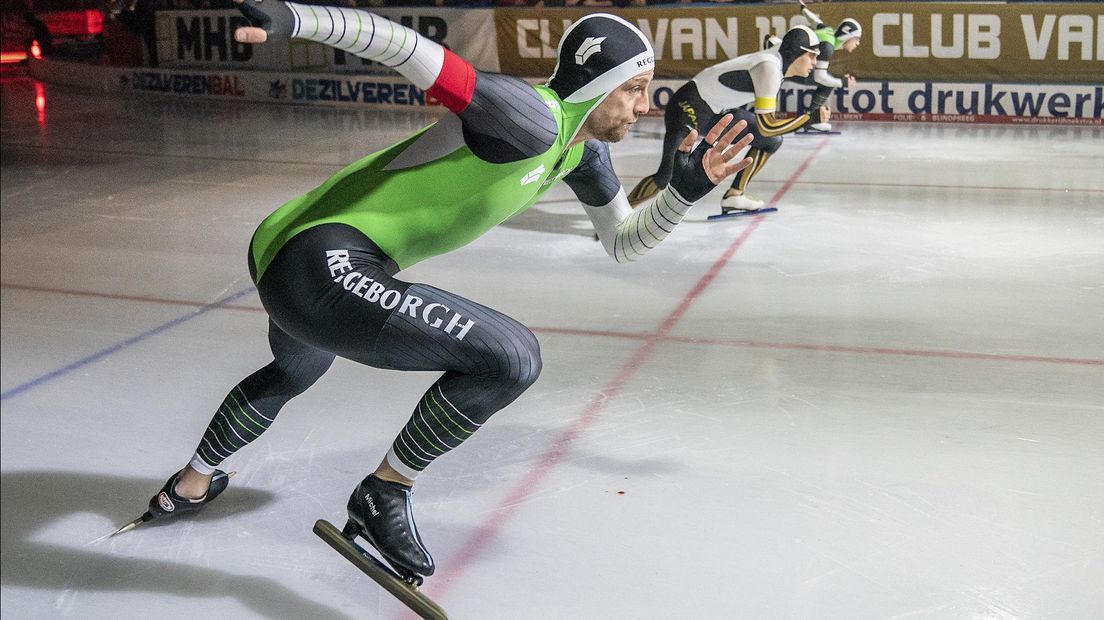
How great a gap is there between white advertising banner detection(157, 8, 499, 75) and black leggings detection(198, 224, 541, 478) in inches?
504

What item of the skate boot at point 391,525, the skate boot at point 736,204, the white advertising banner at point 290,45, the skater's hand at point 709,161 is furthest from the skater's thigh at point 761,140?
the white advertising banner at point 290,45

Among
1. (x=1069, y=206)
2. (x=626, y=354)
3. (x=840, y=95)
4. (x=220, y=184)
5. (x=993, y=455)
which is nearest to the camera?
(x=993, y=455)

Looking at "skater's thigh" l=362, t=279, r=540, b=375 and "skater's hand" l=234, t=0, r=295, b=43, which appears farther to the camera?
"skater's thigh" l=362, t=279, r=540, b=375

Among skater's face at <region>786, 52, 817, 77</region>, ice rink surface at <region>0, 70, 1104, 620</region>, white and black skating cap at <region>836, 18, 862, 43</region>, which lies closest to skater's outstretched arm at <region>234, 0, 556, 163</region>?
ice rink surface at <region>0, 70, 1104, 620</region>

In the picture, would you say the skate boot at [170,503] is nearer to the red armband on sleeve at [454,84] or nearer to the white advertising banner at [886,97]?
the red armband on sleeve at [454,84]

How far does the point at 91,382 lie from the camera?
454 cm

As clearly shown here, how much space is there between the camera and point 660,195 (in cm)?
342

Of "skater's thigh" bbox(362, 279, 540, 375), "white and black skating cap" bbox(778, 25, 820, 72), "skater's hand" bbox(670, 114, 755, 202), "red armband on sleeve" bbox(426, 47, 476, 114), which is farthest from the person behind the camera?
"white and black skating cap" bbox(778, 25, 820, 72)

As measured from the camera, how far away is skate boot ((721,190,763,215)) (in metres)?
8.06

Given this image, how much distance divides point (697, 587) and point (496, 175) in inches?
46.0

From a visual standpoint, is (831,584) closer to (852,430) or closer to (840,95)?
(852,430)

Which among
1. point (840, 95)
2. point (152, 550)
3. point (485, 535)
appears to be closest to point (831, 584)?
point (485, 535)

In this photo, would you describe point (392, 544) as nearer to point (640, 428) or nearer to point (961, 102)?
point (640, 428)

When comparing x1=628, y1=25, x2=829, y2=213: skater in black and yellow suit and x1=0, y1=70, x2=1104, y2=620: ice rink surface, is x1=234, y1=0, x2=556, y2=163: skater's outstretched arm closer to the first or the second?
x1=0, y1=70, x2=1104, y2=620: ice rink surface
